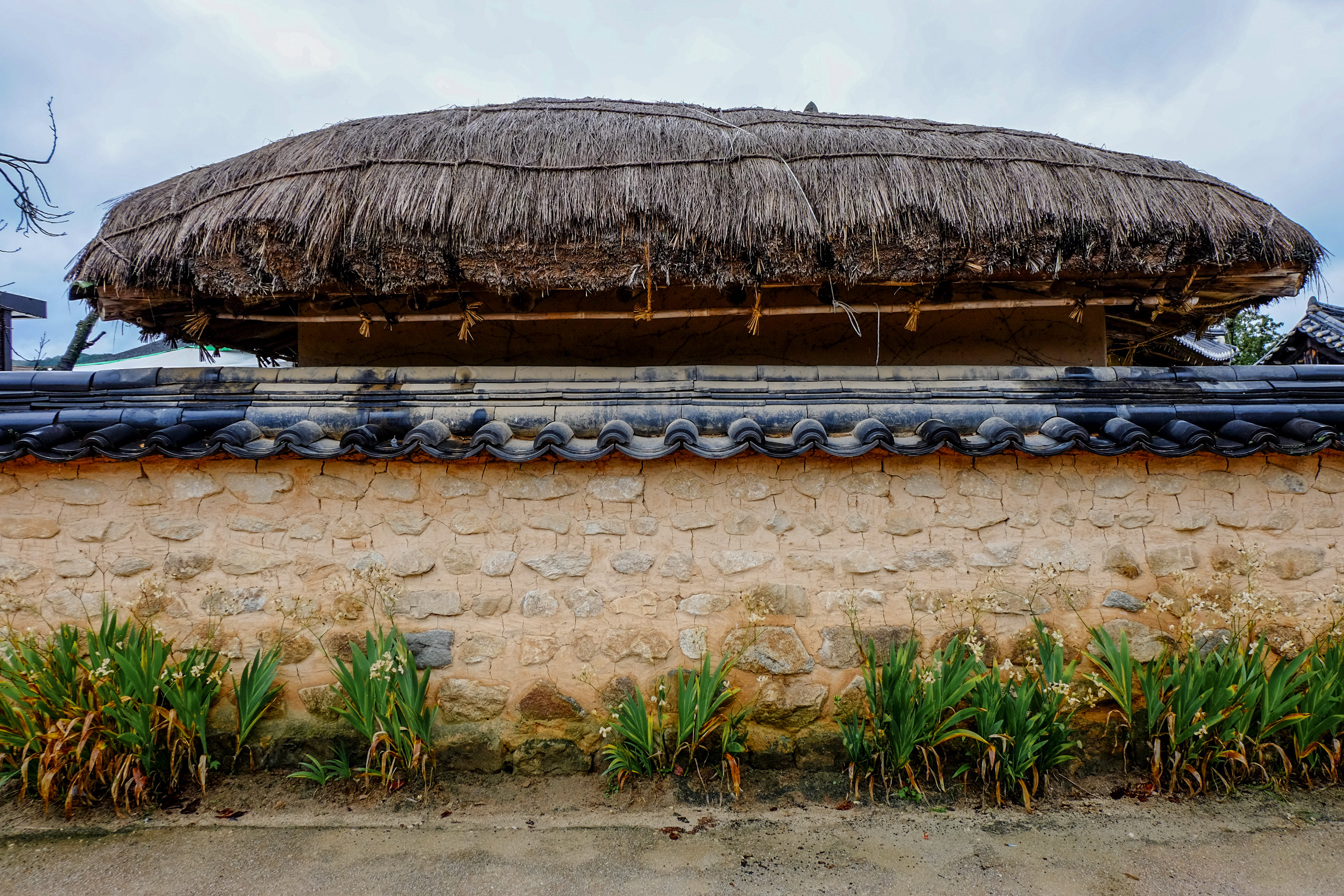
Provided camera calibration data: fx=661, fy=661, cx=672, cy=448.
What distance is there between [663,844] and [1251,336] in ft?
60.8

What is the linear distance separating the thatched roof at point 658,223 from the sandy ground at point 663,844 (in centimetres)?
250

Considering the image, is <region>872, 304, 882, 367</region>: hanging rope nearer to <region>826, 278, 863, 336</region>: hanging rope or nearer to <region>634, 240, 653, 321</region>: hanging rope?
<region>826, 278, 863, 336</region>: hanging rope

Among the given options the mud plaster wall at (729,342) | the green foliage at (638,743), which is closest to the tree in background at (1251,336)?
the mud plaster wall at (729,342)

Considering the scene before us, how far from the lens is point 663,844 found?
8.68ft

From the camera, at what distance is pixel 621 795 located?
2.95 m

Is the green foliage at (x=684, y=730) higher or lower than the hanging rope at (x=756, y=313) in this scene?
lower

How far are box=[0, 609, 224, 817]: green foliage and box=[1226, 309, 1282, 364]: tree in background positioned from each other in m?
18.1

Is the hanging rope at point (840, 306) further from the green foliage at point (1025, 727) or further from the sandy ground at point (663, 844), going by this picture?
the sandy ground at point (663, 844)

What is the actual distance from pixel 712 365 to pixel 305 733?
9.07ft

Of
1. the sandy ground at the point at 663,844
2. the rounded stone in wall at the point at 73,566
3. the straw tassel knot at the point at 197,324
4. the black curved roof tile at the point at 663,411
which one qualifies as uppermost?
the straw tassel knot at the point at 197,324

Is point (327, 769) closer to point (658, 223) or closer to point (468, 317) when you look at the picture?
point (468, 317)

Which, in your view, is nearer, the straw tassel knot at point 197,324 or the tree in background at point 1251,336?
the straw tassel knot at point 197,324

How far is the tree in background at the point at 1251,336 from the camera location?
14312mm

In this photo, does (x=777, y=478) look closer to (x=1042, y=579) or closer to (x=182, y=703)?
(x=1042, y=579)
